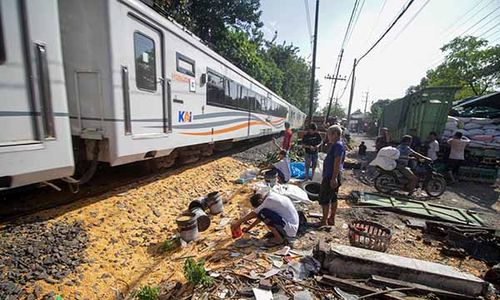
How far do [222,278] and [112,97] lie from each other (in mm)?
3044

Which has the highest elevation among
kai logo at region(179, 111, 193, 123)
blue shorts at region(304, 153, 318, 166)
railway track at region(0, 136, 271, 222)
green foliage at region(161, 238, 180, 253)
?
kai logo at region(179, 111, 193, 123)

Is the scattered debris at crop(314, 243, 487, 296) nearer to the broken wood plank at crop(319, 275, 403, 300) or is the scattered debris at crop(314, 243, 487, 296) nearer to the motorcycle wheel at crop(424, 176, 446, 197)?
the broken wood plank at crop(319, 275, 403, 300)

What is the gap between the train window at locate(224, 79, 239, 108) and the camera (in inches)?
316

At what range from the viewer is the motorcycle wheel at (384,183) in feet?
20.4

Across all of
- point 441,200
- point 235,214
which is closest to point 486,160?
point 441,200

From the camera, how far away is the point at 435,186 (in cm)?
649

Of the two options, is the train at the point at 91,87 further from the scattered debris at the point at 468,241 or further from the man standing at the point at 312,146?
the scattered debris at the point at 468,241

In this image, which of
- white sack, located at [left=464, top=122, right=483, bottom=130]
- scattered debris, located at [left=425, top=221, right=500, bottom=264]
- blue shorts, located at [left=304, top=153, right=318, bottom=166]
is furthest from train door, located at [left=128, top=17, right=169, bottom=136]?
white sack, located at [left=464, top=122, right=483, bottom=130]

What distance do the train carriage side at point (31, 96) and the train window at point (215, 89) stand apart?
4.13 m

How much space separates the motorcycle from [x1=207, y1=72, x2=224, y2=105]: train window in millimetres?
5150

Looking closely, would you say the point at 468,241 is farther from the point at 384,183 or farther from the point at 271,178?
the point at 271,178

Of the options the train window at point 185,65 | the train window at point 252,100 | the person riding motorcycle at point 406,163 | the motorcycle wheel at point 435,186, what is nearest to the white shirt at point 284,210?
the train window at point 185,65

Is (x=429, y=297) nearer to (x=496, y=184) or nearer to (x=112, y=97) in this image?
(x=112, y=97)

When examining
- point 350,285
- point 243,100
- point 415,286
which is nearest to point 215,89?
point 243,100
